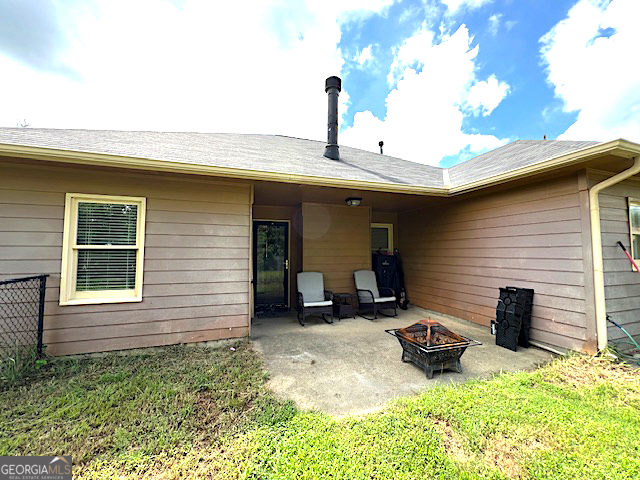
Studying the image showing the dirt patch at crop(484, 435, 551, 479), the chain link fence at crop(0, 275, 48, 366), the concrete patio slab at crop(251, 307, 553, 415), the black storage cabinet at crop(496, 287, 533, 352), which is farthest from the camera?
the black storage cabinet at crop(496, 287, 533, 352)

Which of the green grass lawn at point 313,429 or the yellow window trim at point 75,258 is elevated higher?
the yellow window trim at point 75,258

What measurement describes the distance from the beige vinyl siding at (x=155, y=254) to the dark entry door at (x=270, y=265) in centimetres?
203

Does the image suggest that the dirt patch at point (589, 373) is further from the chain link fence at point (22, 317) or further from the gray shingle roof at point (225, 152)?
the chain link fence at point (22, 317)

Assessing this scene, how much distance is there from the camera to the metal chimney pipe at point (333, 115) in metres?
5.95

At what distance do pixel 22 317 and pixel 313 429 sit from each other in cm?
361

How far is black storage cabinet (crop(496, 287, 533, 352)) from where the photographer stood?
3741 mm

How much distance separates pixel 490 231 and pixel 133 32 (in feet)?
24.9

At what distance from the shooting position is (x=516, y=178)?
12.3ft

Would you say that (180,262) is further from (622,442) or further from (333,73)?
(333,73)

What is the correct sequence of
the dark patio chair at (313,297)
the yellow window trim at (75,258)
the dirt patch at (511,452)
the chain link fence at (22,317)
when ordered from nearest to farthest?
1. the dirt patch at (511,452)
2. the chain link fence at (22,317)
3. the yellow window trim at (75,258)
4. the dark patio chair at (313,297)

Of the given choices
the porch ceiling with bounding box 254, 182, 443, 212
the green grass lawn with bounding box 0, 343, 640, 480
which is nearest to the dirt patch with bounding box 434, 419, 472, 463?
the green grass lawn with bounding box 0, 343, 640, 480

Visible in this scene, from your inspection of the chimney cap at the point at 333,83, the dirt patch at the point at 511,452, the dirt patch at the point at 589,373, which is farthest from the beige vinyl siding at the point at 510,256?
the chimney cap at the point at 333,83

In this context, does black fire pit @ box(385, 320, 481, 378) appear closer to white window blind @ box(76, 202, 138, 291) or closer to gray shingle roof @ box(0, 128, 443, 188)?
gray shingle roof @ box(0, 128, 443, 188)

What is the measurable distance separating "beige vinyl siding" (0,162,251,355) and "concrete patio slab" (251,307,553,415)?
3.16ft
